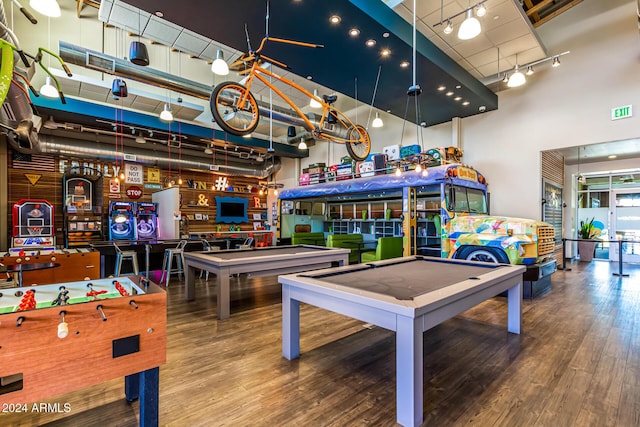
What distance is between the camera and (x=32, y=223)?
7.58 m

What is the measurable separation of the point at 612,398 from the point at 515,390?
2.19ft

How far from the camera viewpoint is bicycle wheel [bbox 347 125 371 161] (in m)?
5.70

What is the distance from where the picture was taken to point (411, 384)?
6.07 ft

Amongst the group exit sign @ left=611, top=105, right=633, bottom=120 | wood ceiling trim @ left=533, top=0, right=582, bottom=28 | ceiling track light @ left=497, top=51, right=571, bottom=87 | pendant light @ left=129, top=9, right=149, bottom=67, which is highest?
wood ceiling trim @ left=533, top=0, right=582, bottom=28

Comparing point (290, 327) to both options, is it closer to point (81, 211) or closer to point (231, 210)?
point (81, 211)

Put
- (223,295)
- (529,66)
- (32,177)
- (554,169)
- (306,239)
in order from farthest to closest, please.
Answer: (306,239) → (32,177) → (554,169) → (529,66) → (223,295)

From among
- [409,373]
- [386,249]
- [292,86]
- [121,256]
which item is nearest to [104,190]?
[121,256]

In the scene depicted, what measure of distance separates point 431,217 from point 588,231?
17.3ft

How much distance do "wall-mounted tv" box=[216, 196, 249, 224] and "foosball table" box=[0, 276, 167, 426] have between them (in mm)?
10487

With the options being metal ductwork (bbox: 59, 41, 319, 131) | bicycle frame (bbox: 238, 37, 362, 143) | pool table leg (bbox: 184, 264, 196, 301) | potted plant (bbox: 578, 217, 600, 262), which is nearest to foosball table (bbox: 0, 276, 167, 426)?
bicycle frame (bbox: 238, 37, 362, 143)

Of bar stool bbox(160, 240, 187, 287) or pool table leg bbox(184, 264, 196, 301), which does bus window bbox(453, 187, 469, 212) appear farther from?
bar stool bbox(160, 240, 187, 287)

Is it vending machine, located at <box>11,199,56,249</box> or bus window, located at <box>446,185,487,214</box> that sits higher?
bus window, located at <box>446,185,487,214</box>

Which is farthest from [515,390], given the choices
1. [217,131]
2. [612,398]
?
[217,131]

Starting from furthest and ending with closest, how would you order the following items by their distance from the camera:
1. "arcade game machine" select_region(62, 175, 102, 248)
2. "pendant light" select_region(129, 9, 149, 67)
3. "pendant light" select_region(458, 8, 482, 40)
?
"arcade game machine" select_region(62, 175, 102, 248), "pendant light" select_region(129, 9, 149, 67), "pendant light" select_region(458, 8, 482, 40)
